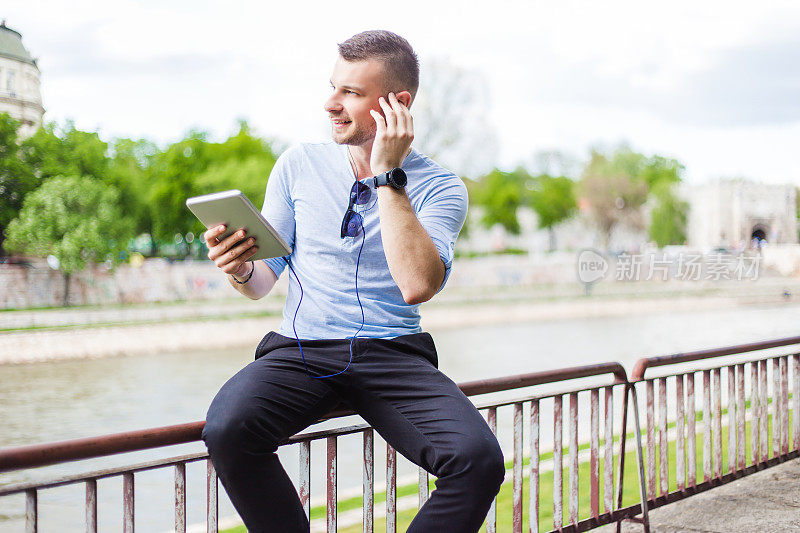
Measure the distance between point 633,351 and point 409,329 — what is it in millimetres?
17073

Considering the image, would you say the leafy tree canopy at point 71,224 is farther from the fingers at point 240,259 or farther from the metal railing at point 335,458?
the fingers at point 240,259

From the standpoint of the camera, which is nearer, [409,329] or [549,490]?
[409,329]

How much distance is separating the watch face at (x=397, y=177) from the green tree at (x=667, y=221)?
62.9m

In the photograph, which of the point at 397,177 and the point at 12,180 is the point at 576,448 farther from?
the point at 12,180

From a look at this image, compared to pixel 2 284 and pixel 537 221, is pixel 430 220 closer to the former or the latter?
pixel 2 284

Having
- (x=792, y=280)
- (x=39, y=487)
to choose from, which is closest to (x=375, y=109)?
(x=39, y=487)

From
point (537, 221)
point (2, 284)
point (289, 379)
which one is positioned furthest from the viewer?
point (537, 221)

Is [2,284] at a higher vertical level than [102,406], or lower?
higher

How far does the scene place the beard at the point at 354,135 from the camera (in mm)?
1911

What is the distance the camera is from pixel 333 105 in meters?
1.90

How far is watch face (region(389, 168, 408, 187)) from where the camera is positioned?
1.78 m

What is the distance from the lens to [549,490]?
4887 millimetres

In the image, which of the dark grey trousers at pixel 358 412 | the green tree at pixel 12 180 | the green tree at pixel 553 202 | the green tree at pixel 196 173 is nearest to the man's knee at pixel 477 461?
the dark grey trousers at pixel 358 412

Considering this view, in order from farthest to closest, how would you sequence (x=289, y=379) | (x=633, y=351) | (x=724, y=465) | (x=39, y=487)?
(x=633, y=351) < (x=724, y=465) < (x=289, y=379) < (x=39, y=487)
